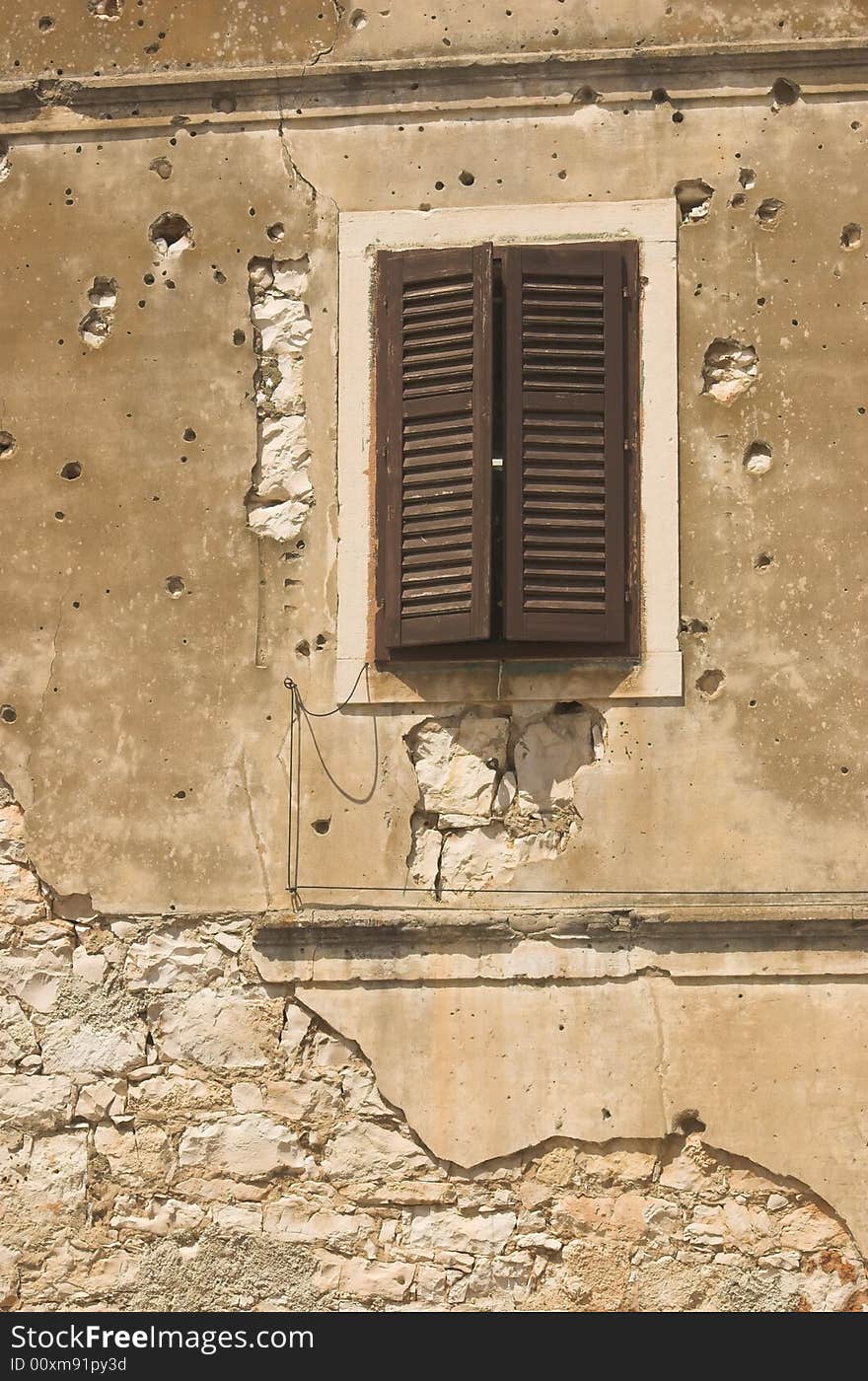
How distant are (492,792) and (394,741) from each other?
422 mm

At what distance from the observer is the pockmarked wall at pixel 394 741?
6734mm

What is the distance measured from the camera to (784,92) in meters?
7.13

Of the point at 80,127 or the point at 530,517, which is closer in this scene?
the point at 530,517

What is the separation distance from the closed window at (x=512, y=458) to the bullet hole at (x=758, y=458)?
43cm

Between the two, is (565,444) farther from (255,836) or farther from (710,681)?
(255,836)

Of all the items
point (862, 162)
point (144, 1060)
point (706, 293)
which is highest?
point (862, 162)

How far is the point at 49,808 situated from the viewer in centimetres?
712

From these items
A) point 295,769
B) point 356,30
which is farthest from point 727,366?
point 295,769

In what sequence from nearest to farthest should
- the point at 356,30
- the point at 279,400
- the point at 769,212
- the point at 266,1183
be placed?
the point at 266,1183
the point at 769,212
the point at 279,400
the point at 356,30

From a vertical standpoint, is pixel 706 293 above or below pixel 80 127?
below

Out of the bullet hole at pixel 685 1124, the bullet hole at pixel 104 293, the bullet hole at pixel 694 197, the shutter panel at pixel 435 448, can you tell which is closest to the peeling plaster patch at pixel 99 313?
the bullet hole at pixel 104 293

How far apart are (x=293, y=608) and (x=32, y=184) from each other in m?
2.06

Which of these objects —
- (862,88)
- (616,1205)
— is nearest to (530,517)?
(862,88)

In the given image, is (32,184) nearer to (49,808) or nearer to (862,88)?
(49,808)
